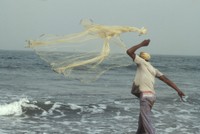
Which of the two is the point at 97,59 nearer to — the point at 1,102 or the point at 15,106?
the point at 15,106

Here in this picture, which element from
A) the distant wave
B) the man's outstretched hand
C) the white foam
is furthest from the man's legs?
the white foam

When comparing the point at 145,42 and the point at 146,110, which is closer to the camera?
the point at 145,42

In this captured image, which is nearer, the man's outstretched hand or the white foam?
the man's outstretched hand

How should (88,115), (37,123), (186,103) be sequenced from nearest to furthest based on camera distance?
(37,123), (88,115), (186,103)

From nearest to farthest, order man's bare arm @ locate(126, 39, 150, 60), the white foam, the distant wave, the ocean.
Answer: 1. man's bare arm @ locate(126, 39, 150, 60)
2. the ocean
3. the white foam
4. the distant wave

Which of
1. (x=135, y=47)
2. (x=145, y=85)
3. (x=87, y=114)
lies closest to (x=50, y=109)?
(x=87, y=114)

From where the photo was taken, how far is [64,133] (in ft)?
30.2

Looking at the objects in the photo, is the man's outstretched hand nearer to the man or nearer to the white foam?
the man

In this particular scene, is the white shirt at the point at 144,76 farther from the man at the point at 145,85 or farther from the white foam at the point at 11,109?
the white foam at the point at 11,109

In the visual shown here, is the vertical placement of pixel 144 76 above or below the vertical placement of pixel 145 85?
above

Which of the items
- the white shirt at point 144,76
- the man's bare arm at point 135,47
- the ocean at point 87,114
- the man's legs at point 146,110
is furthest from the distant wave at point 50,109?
the man's bare arm at point 135,47

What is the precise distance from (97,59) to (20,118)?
5110mm

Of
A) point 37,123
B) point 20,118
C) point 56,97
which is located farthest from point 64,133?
point 56,97

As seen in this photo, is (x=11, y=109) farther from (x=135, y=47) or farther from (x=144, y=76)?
(x=135, y=47)
